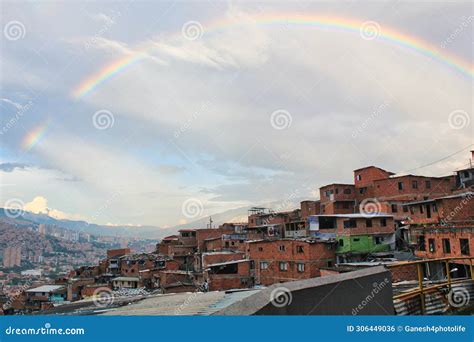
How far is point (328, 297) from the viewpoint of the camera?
502 cm

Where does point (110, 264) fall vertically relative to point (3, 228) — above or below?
below

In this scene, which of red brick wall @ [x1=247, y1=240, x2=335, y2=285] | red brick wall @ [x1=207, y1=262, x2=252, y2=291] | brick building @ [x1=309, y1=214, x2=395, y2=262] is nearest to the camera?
red brick wall @ [x1=247, y1=240, x2=335, y2=285]

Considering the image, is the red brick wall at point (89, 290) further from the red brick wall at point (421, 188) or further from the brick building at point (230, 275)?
the red brick wall at point (421, 188)

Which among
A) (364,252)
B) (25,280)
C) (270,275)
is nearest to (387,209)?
(364,252)

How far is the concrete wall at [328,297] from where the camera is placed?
463 cm

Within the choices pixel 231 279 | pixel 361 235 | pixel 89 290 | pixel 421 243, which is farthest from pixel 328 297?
pixel 89 290

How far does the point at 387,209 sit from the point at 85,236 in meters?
162

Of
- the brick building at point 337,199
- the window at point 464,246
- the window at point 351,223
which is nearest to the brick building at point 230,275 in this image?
the window at point 351,223

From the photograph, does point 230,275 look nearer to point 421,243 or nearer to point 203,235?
point 421,243

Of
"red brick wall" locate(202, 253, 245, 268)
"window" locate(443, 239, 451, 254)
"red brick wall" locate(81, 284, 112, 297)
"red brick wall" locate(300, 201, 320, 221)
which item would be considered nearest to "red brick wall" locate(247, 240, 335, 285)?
"red brick wall" locate(202, 253, 245, 268)

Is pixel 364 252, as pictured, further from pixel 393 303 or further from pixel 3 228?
pixel 3 228

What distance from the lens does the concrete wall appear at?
463cm

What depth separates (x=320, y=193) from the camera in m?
42.8

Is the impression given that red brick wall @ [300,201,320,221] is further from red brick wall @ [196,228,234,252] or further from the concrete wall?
the concrete wall
